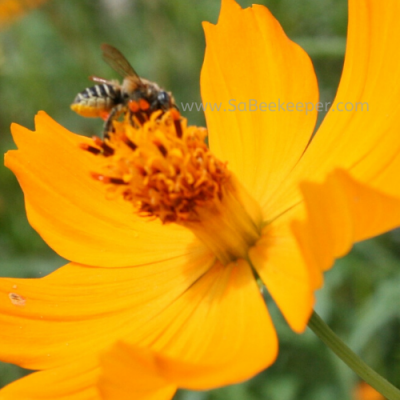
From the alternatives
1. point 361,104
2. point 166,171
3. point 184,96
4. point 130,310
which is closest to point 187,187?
point 166,171

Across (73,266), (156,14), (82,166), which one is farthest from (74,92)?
(73,266)

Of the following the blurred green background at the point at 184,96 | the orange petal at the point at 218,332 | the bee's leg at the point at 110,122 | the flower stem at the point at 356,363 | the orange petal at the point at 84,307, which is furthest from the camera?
the blurred green background at the point at 184,96

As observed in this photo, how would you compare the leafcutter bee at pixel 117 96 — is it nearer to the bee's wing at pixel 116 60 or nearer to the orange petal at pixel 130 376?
the bee's wing at pixel 116 60

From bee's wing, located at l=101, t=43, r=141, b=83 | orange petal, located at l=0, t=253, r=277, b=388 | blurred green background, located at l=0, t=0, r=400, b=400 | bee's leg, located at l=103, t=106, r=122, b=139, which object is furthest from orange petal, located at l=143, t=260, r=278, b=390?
blurred green background, located at l=0, t=0, r=400, b=400

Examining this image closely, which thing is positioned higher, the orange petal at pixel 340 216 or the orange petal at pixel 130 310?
the orange petal at pixel 340 216

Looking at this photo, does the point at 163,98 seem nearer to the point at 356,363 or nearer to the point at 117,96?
the point at 117,96

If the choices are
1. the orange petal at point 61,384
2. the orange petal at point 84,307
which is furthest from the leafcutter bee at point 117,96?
the orange petal at point 61,384

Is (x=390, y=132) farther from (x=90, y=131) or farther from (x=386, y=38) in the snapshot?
(x=90, y=131)
